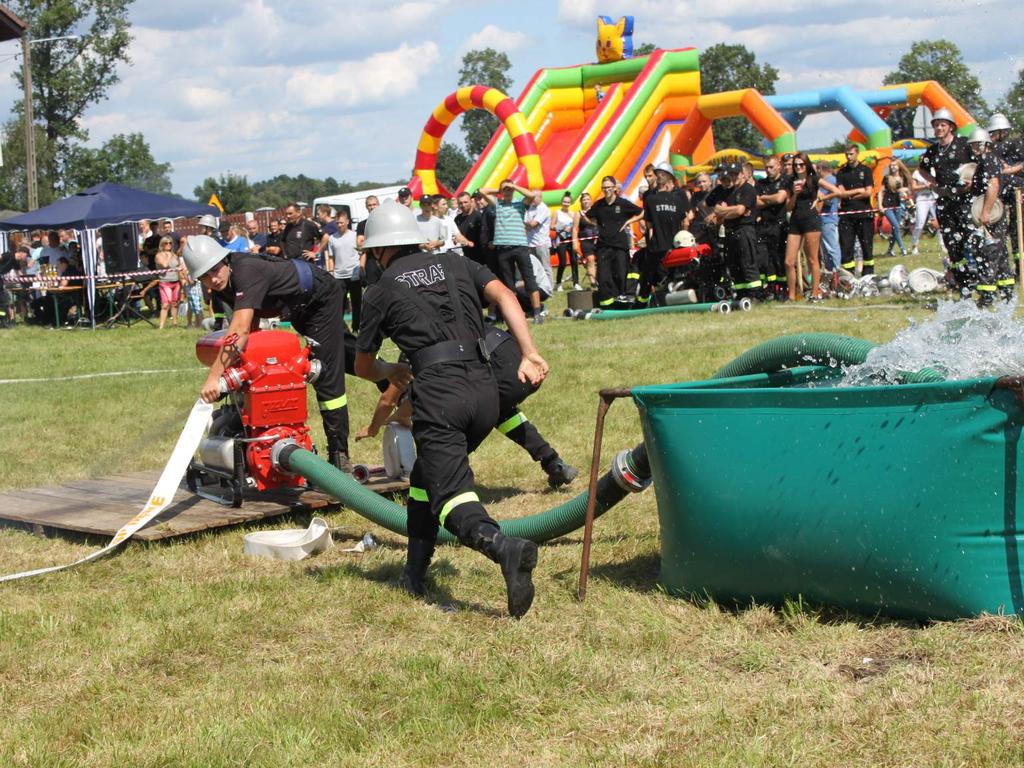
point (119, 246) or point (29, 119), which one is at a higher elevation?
point (29, 119)

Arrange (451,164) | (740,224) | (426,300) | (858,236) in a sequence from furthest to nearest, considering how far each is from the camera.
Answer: (451,164)
(858,236)
(740,224)
(426,300)

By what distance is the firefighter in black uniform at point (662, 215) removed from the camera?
16.9 metres

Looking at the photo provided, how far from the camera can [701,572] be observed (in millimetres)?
4895

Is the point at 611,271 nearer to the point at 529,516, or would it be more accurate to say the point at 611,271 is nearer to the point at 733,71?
the point at 529,516

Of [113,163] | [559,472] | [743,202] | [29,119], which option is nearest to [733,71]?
[113,163]

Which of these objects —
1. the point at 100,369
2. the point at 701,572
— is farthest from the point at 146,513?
the point at 100,369

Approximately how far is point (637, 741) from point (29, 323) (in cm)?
2413

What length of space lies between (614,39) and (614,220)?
16027 millimetres

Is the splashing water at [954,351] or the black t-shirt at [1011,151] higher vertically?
the black t-shirt at [1011,151]

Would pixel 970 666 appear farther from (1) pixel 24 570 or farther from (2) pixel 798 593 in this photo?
(1) pixel 24 570

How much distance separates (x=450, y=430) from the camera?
5.23m

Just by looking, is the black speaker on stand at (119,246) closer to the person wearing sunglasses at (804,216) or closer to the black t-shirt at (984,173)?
the person wearing sunglasses at (804,216)

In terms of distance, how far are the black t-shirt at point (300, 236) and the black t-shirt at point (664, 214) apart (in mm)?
5040

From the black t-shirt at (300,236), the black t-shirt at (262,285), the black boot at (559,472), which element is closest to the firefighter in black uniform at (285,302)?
the black t-shirt at (262,285)
